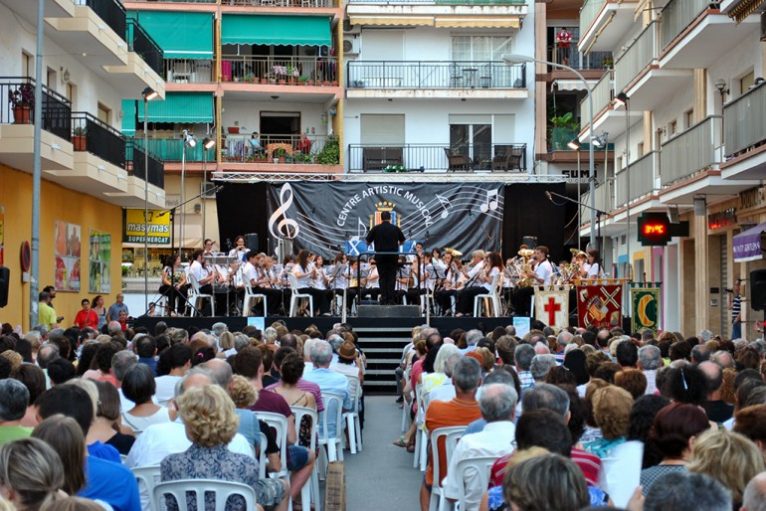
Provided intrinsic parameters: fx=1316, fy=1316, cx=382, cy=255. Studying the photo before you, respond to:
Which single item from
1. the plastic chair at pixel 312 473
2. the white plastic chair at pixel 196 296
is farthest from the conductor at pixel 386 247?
the plastic chair at pixel 312 473

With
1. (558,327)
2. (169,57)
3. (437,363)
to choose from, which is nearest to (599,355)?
(437,363)

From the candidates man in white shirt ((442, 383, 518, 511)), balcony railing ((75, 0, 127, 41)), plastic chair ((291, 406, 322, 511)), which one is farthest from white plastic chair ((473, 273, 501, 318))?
man in white shirt ((442, 383, 518, 511))

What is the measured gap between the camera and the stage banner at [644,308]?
22.7m

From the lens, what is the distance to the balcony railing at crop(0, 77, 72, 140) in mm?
23844

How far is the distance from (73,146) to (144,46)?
8.05 m

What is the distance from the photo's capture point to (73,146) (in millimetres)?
27422

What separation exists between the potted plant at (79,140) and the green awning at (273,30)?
→ 67.3 ft

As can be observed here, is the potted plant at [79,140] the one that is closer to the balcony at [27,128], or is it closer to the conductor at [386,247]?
the balcony at [27,128]

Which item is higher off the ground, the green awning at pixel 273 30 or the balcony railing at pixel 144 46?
the green awning at pixel 273 30

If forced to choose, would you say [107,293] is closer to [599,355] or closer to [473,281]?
[473,281]

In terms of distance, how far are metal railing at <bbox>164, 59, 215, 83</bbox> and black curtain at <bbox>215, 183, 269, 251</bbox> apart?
12.7 meters

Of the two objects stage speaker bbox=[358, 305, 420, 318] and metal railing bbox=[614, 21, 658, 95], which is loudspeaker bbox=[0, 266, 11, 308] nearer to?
stage speaker bbox=[358, 305, 420, 318]

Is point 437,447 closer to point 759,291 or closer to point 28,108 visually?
point 759,291

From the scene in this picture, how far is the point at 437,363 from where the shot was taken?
1323cm
